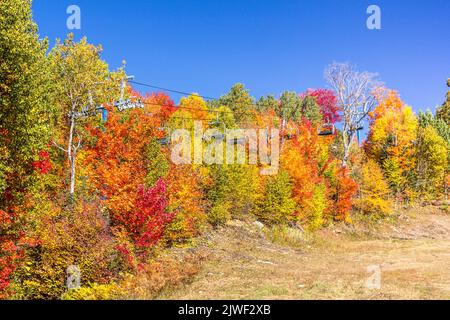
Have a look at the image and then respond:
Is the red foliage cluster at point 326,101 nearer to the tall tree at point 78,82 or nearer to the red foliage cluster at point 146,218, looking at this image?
the tall tree at point 78,82

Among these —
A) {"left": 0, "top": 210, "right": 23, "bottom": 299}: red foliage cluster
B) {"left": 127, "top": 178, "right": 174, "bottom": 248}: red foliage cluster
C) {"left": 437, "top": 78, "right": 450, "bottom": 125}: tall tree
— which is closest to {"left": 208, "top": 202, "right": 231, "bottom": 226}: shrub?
{"left": 127, "top": 178, "right": 174, "bottom": 248}: red foliage cluster

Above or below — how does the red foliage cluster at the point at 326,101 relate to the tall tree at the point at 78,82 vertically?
above

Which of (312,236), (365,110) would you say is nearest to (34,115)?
(312,236)

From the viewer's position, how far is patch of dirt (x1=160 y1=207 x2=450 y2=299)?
14891mm

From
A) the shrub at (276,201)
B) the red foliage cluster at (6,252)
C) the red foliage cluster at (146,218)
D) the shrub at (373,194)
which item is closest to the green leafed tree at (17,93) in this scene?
the red foliage cluster at (6,252)

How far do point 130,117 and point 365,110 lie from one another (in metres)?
32.5

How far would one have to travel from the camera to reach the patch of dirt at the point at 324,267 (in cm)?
1489

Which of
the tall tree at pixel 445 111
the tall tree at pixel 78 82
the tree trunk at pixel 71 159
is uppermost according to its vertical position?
the tall tree at pixel 445 111

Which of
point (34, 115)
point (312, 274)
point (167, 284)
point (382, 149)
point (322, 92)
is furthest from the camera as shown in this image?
point (322, 92)

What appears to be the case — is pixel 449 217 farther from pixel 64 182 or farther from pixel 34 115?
pixel 34 115

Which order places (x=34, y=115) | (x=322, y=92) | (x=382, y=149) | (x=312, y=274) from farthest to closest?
(x=322, y=92), (x=382, y=149), (x=312, y=274), (x=34, y=115)

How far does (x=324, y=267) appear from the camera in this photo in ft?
74.9

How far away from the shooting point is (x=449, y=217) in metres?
49.0

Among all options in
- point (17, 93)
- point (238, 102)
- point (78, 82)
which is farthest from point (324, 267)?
point (238, 102)
